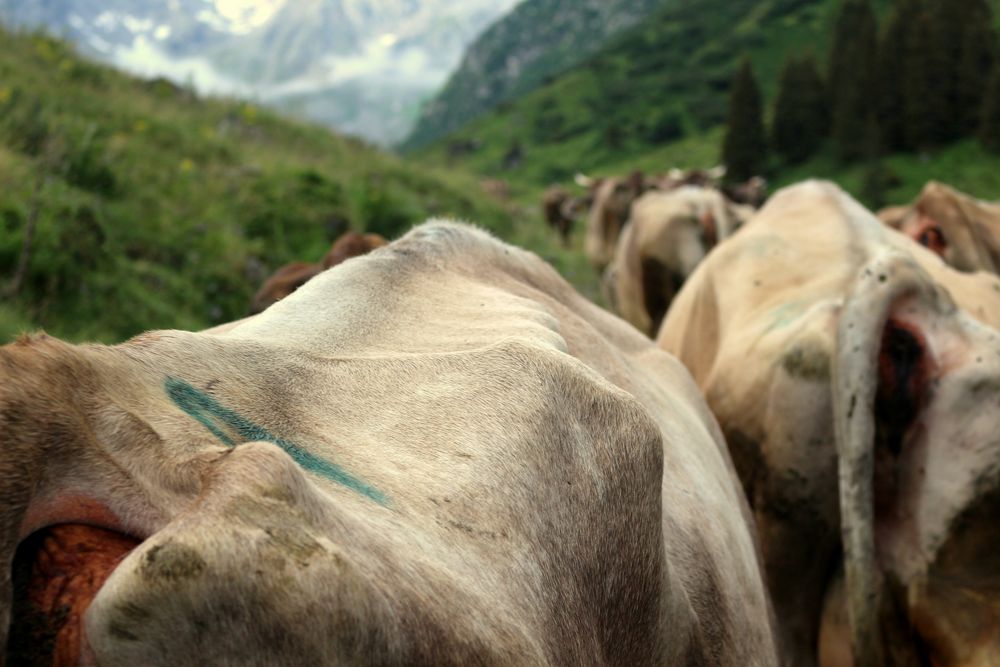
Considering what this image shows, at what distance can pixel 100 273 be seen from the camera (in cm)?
660

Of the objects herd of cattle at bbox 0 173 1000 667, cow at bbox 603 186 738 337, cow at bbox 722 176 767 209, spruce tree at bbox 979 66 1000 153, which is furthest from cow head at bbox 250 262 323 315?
spruce tree at bbox 979 66 1000 153

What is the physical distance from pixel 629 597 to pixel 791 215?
343cm

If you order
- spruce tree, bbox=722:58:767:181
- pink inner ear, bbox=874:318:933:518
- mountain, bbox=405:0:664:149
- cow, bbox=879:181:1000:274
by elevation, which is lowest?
mountain, bbox=405:0:664:149

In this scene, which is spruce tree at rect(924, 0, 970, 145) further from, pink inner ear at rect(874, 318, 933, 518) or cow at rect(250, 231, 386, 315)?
pink inner ear at rect(874, 318, 933, 518)

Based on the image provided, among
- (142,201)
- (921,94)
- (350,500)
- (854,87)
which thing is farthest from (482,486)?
(854,87)

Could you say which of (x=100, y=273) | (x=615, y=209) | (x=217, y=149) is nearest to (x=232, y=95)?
(x=217, y=149)

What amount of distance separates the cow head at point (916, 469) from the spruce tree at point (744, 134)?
4151 cm

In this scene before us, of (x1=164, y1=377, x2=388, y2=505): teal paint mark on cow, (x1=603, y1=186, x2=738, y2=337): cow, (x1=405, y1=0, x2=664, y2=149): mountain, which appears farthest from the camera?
(x1=405, y1=0, x2=664, y2=149): mountain

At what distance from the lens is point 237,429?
1.29 metres

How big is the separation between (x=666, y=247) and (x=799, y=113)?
38107 millimetres

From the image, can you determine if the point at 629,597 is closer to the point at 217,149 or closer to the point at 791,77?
the point at 217,149

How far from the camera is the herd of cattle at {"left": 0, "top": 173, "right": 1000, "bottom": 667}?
1000mm

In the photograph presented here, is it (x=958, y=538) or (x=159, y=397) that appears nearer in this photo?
(x=159, y=397)

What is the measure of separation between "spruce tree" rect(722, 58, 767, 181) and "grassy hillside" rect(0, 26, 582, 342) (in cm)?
3228
